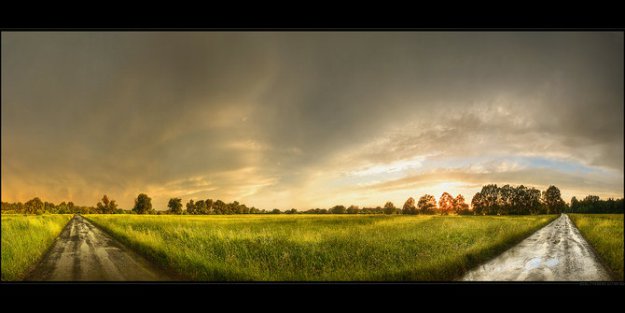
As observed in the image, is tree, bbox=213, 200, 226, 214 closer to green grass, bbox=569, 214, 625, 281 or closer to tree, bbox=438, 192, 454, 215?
tree, bbox=438, 192, 454, 215

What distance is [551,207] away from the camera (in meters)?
22.0

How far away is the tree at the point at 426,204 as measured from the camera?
1543 cm

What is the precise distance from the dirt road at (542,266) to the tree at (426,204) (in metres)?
3.45

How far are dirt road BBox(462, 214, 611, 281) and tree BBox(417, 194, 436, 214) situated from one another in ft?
11.3

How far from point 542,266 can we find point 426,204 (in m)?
5.75

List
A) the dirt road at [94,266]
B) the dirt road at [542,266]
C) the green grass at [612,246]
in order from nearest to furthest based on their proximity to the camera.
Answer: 1. the dirt road at [94,266]
2. the dirt road at [542,266]
3. the green grass at [612,246]

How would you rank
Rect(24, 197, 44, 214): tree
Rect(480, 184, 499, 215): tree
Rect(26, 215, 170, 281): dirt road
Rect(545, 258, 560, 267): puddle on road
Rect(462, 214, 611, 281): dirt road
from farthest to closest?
Rect(480, 184, 499, 215): tree
Rect(24, 197, 44, 214): tree
Rect(545, 258, 560, 267): puddle on road
Rect(462, 214, 611, 281): dirt road
Rect(26, 215, 170, 281): dirt road

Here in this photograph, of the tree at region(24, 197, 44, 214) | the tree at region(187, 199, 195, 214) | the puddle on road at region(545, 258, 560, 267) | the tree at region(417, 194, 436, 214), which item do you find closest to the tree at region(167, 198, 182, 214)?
the tree at region(187, 199, 195, 214)

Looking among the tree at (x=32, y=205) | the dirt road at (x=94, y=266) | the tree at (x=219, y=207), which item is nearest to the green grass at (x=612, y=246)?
the dirt road at (x=94, y=266)

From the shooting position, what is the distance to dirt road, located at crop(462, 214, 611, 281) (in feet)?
Answer: 33.7

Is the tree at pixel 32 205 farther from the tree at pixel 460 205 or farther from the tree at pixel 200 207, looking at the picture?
the tree at pixel 460 205

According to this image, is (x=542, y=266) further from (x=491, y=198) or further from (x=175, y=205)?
(x=175, y=205)

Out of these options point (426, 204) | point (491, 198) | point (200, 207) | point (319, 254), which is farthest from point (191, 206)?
point (491, 198)
